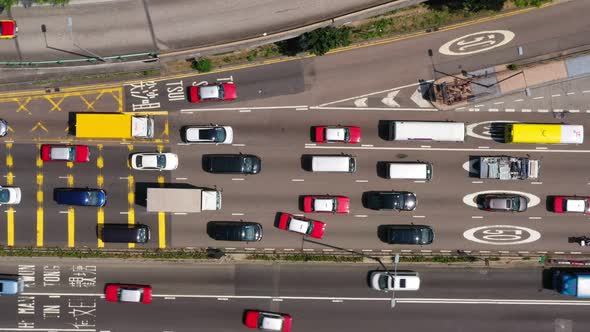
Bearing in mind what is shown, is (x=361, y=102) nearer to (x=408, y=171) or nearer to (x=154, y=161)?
(x=408, y=171)

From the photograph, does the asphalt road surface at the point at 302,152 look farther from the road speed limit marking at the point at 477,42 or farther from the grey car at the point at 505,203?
the grey car at the point at 505,203

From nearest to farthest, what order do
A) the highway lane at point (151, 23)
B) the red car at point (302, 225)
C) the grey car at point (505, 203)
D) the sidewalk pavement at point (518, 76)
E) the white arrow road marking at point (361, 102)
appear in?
the highway lane at point (151, 23) < the grey car at point (505, 203) < the red car at point (302, 225) < the sidewalk pavement at point (518, 76) < the white arrow road marking at point (361, 102)

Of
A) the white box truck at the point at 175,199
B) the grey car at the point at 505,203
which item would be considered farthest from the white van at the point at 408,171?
the white box truck at the point at 175,199

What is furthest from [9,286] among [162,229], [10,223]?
[162,229]

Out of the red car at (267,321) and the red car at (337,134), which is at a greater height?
the red car at (337,134)

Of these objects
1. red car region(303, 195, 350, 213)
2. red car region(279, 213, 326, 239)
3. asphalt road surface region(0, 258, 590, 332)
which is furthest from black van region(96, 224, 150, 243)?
red car region(303, 195, 350, 213)

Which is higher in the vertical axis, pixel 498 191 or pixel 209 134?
pixel 209 134

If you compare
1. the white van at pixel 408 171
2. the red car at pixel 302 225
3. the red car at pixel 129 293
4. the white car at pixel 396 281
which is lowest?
the red car at pixel 129 293
